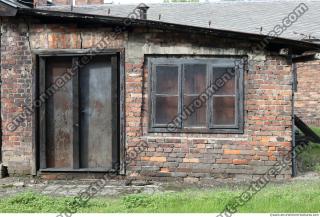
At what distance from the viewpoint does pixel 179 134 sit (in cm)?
783

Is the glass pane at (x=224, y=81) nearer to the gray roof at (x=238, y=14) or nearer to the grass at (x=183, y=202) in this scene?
the grass at (x=183, y=202)

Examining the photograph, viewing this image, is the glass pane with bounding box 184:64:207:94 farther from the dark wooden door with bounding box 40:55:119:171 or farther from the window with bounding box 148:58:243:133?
the dark wooden door with bounding box 40:55:119:171

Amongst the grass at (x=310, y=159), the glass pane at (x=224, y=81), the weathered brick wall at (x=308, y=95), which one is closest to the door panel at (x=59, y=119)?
the glass pane at (x=224, y=81)

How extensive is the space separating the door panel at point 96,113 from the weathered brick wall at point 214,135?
0.46 meters

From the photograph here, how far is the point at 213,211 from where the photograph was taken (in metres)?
5.58

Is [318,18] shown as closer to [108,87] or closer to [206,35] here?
[206,35]

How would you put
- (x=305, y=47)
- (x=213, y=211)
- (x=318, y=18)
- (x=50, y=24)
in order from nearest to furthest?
1. (x=213, y=211)
2. (x=305, y=47)
3. (x=50, y=24)
4. (x=318, y=18)

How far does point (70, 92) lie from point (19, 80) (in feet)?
3.25

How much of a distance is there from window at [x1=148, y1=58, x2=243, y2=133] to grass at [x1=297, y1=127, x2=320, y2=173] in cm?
201

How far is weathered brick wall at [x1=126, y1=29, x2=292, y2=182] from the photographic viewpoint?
25.1 feet

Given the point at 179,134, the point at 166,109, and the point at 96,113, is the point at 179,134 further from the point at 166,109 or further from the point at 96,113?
the point at 96,113

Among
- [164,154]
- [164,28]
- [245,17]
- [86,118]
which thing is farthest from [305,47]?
[245,17]

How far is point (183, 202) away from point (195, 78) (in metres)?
2.56

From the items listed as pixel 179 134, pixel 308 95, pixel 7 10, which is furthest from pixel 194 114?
pixel 308 95
